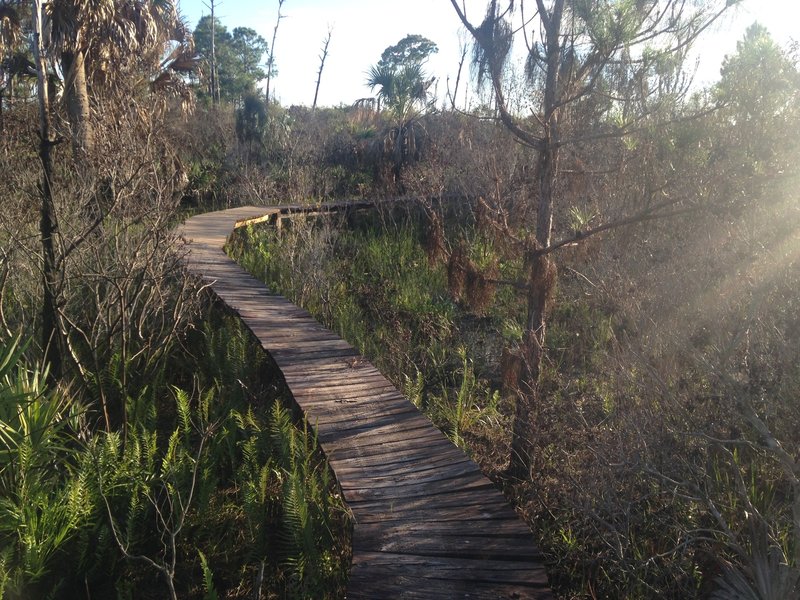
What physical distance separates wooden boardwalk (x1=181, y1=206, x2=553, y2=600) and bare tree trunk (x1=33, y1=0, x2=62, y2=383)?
5.30ft

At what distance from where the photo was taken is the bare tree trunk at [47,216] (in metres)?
4.07

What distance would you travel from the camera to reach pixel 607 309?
6727mm

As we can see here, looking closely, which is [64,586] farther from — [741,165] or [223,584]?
[741,165]

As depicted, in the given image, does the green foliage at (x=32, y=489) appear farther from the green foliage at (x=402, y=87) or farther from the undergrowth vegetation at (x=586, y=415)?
the green foliage at (x=402, y=87)

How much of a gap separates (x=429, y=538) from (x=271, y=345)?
3.08 m

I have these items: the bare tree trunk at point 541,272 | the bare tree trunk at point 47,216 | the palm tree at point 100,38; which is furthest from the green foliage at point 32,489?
the palm tree at point 100,38

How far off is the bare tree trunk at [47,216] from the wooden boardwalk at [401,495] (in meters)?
1.62

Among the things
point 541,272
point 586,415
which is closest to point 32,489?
point 541,272

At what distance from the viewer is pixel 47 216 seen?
4480 millimetres

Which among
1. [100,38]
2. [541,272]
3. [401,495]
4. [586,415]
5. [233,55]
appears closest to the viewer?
[401,495]

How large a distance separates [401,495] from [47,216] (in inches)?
113

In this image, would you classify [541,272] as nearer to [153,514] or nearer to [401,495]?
[401,495]

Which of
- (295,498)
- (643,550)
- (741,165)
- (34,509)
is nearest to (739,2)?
(741,165)

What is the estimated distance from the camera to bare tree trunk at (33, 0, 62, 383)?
4070 millimetres
